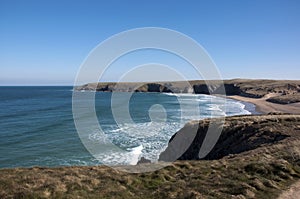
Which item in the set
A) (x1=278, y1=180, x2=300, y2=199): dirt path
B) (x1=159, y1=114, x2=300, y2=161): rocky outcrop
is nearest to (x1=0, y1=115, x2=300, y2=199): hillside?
(x1=278, y1=180, x2=300, y2=199): dirt path

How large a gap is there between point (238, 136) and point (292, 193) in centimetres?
1444

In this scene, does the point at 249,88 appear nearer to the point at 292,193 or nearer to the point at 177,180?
the point at 177,180

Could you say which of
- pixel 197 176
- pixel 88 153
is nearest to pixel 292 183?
pixel 197 176

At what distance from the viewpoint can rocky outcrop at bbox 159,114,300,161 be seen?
23.6 m

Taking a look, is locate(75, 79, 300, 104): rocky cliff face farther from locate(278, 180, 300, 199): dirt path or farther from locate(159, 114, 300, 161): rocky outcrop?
locate(278, 180, 300, 199): dirt path

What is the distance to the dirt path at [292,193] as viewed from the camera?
39.2 feet

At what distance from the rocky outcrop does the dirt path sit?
9518mm

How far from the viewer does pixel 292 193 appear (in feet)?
40.7

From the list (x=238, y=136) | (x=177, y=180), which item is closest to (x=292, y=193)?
(x=177, y=180)

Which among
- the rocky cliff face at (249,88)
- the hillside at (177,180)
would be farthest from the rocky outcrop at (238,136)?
the rocky cliff face at (249,88)

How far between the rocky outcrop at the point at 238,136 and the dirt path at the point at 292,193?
9.52 meters

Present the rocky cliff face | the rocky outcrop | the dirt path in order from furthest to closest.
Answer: the rocky cliff face < the rocky outcrop < the dirt path

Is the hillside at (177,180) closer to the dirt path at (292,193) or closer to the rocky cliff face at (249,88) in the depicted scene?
the dirt path at (292,193)

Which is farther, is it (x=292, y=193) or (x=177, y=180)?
(x=177, y=180)
